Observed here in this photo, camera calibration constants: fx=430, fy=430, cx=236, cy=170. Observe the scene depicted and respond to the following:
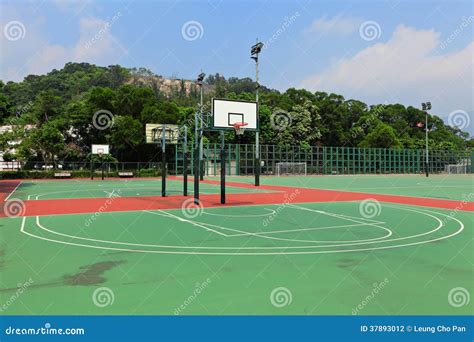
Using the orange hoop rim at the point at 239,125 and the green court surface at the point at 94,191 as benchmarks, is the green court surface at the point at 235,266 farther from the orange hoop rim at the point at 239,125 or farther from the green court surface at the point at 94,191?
the green court surface at the point at 94,191

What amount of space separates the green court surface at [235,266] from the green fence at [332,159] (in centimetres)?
3872

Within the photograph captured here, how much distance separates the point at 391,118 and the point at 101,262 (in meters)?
101

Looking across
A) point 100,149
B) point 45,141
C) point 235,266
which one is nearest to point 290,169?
point 100,149

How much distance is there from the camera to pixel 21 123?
211 feet

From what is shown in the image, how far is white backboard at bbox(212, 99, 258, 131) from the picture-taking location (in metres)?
20.0

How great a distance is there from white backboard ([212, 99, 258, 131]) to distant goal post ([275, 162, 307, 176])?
1571 inches

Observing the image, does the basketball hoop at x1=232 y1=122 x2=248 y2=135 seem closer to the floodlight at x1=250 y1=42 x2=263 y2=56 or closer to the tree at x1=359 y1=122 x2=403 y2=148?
the floodlight at x1=250 y1=42 x2=263 y2=56

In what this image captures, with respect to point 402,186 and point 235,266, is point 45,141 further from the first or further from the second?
point 235,266

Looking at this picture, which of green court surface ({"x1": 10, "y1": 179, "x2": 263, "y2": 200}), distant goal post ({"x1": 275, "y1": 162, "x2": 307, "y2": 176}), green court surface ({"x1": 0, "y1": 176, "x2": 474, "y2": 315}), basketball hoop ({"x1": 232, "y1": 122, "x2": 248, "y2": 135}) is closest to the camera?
green court surface ({"x1": 0, "y1": 176, "x2": 474, "y2": 315})

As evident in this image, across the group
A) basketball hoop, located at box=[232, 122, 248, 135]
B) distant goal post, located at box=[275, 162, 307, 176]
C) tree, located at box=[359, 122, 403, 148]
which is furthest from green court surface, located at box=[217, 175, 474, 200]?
tree, located at box=[359, 122, 403, 148]

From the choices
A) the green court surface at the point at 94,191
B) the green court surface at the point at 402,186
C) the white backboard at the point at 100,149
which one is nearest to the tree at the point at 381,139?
the green court surface at the point at 402,186

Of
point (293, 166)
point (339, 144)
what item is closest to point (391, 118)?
Result: point (339, 144)

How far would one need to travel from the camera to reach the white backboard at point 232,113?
20.0 meters
